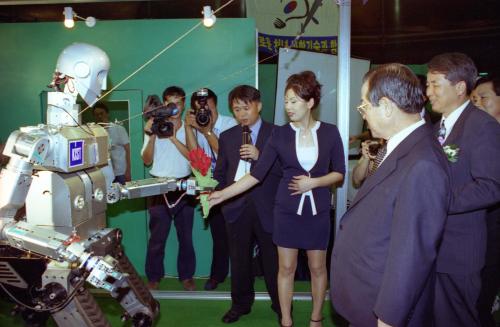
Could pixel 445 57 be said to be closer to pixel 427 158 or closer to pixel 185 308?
pixel 427 158

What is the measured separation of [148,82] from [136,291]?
2125 mm

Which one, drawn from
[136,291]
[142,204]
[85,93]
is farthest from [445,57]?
[142,204]

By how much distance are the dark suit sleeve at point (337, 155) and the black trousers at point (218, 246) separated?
1479 millimetres

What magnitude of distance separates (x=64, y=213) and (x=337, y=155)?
1589 millimetres

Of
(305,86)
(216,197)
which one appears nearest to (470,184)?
(305,86)

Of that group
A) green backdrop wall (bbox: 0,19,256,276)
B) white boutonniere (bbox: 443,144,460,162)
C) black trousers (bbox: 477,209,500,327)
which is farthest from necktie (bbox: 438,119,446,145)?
green backdrop wall (bbox: 0,19,256,276)

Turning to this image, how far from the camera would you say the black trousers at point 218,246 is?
4152mm

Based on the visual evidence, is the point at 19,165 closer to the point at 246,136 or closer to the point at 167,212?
the point at 246,136

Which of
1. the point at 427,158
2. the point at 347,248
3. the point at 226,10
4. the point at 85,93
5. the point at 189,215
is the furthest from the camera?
the point at 226,10

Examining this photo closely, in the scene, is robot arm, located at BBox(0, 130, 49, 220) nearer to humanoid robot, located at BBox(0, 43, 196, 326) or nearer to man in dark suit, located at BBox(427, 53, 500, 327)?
humanoid robot, located at BBox(0, 43, 196, 326)

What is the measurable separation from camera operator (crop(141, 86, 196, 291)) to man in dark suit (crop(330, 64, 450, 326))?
249 cm

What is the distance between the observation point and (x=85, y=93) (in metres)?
2.55

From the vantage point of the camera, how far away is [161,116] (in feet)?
9.16

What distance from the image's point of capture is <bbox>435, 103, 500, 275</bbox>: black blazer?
2.03 metres
